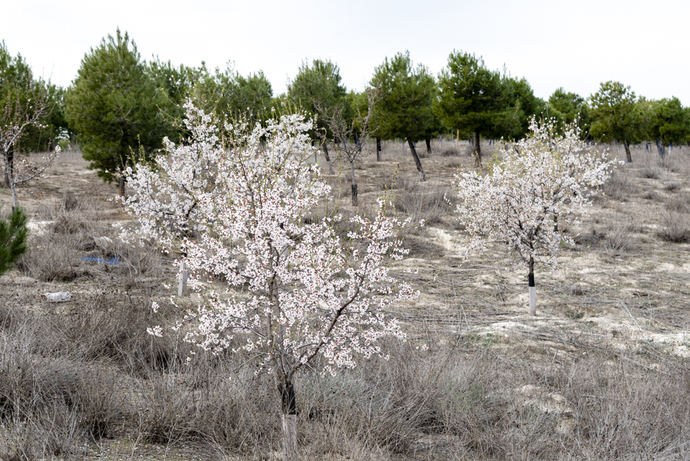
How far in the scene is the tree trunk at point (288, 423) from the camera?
130 inches

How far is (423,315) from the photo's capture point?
8672 mm

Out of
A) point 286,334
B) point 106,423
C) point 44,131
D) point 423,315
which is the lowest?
point 423,315

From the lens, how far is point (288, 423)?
3.38 m

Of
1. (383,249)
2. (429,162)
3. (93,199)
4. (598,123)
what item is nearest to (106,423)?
(383,249)

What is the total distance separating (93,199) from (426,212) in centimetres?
1319

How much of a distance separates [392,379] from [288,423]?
167 centimetres

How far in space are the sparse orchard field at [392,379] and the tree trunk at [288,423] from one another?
0.58 feet

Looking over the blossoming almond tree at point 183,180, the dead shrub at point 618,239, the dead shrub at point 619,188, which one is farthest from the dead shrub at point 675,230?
the blossoming almond tree at point 183,180

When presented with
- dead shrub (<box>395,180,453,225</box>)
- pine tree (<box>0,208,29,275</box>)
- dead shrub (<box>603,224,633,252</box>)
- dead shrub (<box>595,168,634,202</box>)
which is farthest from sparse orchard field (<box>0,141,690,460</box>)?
dead shrub (<box>595,168,634,202</box>)

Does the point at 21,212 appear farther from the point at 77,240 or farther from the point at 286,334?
the point at 77,240

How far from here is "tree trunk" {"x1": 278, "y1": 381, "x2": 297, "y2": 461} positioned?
10.8 feet

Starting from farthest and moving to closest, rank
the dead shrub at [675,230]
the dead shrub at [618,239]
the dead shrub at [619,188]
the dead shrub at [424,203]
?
1. the dead shrub at [619,188]
2. the dead shrub at [424,203]
3. the dead shrub at [675,230]
4. the dead shrub at [618,239]

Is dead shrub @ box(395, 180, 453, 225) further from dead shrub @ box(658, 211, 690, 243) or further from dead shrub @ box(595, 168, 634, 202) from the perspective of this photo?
dead shrub @ box(595, 168, 634, 202)

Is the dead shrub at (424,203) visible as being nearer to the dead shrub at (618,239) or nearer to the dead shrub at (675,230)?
the dead shrub at (618,239)
